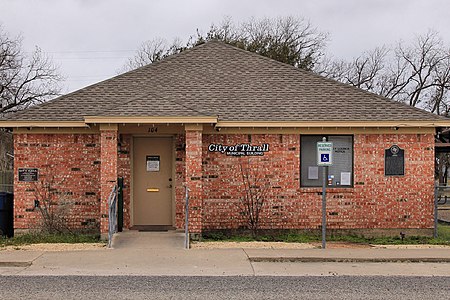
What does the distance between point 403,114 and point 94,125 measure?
779cm

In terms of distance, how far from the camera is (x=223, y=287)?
995 centimetres

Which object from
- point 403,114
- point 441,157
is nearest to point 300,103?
point 403,114

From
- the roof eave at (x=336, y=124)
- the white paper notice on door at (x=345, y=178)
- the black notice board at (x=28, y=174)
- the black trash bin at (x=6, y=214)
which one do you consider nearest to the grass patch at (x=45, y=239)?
the black trash bin at (x=6, y=214)

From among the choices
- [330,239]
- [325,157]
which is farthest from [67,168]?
[330,239]

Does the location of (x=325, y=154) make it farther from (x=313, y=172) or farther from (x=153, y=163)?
(x=153, y=163)

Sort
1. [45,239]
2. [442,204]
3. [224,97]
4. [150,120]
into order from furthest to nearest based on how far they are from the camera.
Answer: [442,204], [224,97], [45,239], [150,120]

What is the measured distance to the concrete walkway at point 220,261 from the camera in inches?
451

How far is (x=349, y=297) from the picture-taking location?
30.5 ft

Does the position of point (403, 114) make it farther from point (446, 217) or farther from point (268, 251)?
point (446, 217)

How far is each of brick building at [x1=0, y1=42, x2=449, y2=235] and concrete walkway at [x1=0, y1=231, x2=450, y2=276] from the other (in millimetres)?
2485

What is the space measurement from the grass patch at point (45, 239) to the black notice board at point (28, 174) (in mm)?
1376

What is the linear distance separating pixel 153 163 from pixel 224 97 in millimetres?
2596

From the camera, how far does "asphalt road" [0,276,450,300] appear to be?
9352mm

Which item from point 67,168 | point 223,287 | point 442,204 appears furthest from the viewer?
point 442,204
